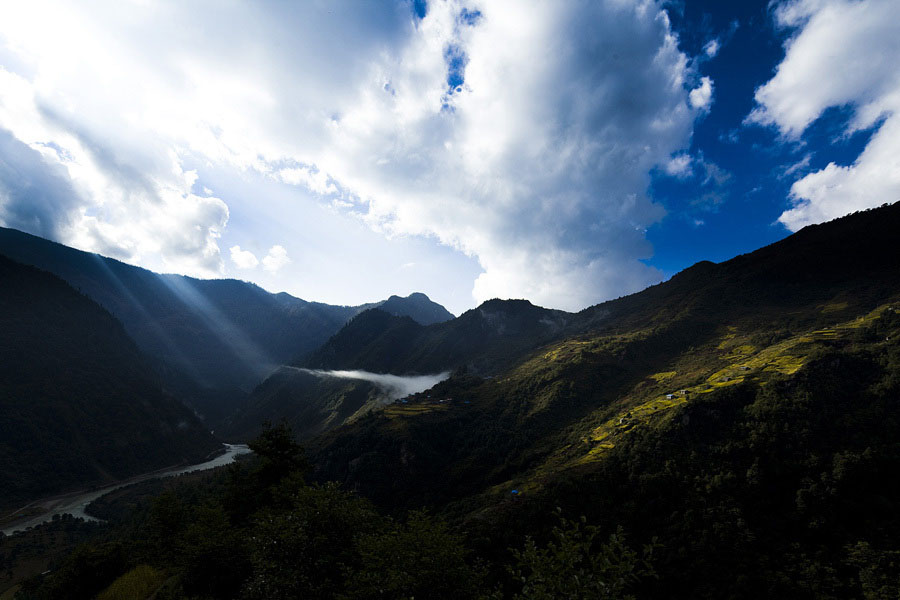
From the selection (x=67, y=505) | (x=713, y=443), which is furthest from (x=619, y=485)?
(x=67, y=505)

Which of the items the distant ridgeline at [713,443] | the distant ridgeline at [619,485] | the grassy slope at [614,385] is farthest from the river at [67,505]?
the distant ridgeline at [713,443]

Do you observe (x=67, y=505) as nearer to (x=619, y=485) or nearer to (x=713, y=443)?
(x=619, y=485)

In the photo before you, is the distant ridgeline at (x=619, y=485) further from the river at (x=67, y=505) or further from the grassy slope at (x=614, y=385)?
the river at (x=67, y=505)

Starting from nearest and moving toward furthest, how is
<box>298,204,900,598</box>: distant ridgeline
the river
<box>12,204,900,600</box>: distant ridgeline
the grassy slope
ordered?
<box>12,204,900,600</box>: distant ridgeline
<box>298,204,900,598</box>: distant ridgeline
the grassy slope
the river

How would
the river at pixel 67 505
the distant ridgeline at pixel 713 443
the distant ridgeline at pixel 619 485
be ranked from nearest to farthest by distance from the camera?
the distant ridgeline at pixel 619 485, the distant ridgeline at pixel 713 443, the river at pixel 67 505

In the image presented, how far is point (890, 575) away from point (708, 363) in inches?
3727

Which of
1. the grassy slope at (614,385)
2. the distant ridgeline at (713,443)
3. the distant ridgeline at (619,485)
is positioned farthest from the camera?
the grassy slope at (614,385)

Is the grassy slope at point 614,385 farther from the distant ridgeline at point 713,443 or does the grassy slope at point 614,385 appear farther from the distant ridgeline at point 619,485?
the distant ridgeline at point 619,485

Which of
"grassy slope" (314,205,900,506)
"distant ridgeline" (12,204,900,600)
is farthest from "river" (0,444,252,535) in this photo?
"grassy slope" (314,205,900,506)

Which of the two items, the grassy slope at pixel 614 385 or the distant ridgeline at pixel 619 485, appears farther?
the grassy slope at pixel 614 385

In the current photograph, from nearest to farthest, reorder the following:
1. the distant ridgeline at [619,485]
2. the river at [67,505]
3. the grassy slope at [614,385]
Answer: the distant ridgeline at [619,485]
the grassy slope at [614,385]
the river at [67,505]

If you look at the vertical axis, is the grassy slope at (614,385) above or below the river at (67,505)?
above

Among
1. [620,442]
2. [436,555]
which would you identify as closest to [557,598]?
[436,555]

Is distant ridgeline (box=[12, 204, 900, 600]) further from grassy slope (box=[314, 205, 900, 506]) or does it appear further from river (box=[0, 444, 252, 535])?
river (box=[0, 444, 252, 535])
